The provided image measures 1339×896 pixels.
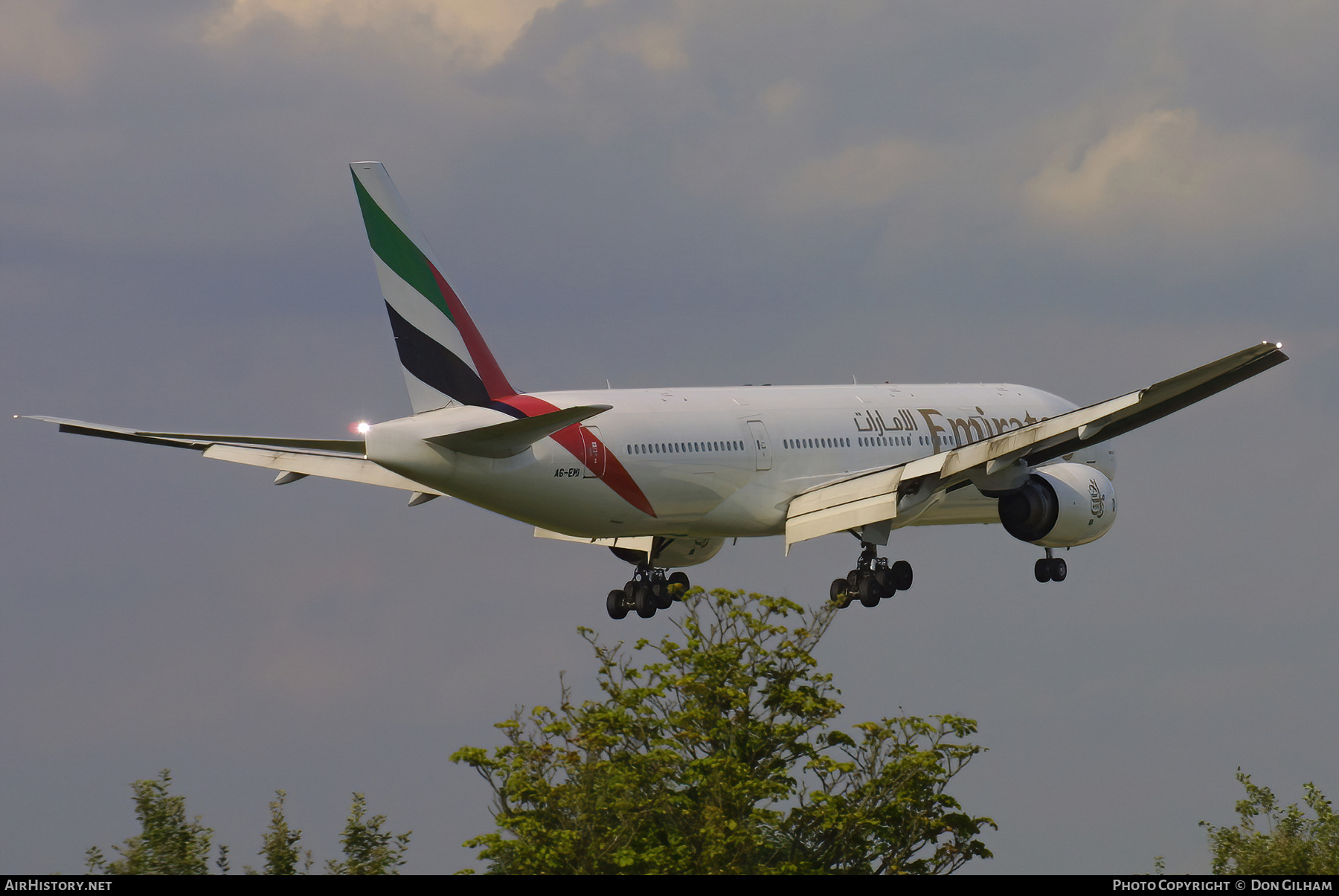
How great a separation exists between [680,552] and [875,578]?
6.45 m

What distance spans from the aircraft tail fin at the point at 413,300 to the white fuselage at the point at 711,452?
1.89 ft

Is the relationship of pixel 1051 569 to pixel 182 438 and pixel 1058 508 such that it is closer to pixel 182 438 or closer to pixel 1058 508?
pixel 1058 508

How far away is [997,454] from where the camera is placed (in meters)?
40.3

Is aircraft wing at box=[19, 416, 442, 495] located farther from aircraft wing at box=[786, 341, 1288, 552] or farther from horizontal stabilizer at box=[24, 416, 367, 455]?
aircraft wing at box=[786, 341, 1288, 552]

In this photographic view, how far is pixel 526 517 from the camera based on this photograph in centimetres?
4097

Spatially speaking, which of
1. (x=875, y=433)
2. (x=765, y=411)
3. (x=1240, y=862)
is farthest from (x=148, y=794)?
(x=1240, y=862)

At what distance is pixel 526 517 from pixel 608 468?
208 centimetres

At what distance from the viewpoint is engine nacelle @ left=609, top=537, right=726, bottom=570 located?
4891cm

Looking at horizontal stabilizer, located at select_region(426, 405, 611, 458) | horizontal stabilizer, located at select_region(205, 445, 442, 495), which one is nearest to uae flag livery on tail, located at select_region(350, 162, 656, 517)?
horizontal stabilizer, located at select_region(426, 405, 611, 458)

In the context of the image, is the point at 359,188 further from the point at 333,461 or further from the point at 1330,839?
the point at 1330,839

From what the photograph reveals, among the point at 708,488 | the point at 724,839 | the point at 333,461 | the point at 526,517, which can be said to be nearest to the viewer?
the point at 724,839

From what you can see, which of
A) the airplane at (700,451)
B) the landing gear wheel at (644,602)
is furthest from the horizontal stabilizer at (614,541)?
the landing gear wheel at (644,602)
